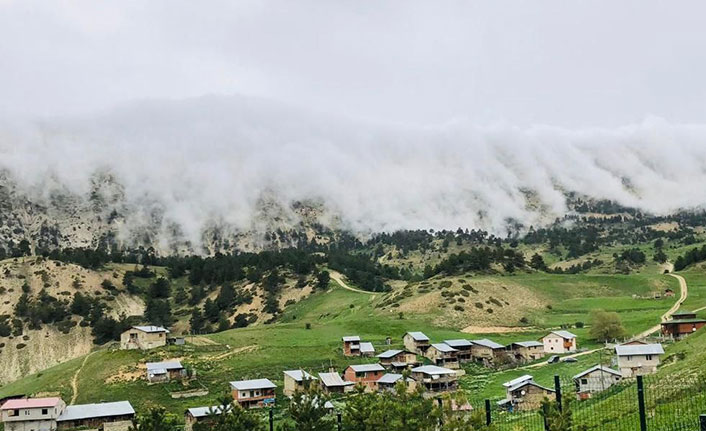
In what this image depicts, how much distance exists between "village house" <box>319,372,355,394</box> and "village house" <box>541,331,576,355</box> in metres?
31.6


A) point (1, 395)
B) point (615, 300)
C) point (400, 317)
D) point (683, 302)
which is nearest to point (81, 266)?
point (1, 395)

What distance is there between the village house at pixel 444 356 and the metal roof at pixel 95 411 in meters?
42.0

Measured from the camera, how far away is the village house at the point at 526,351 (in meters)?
92.2

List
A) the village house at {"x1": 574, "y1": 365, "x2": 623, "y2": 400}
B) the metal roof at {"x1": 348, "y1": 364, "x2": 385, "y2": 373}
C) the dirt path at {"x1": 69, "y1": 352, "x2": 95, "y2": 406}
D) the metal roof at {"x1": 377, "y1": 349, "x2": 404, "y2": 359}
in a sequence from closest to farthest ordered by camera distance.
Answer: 1. the village house at {"x1": 574, "y1": 365, "x2": 623, "y2": 400}
2. the metal roof at {"x1": 348, "y1": 364, "x2": 385, "y2": 373}
3. the dirt path at {"x1": 69, "y1": 352, "x2": 95, "y2": 406}
4. the metal roof at {"x1": 377, "y1": 349, "x2": 404, "y2": 359}

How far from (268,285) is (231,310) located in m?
13.7

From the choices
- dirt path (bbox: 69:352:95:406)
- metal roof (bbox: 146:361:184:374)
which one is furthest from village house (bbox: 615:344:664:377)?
dirt path (bbox: 69:352:95:406)

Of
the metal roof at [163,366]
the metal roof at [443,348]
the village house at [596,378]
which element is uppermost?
the village house at [596,378]

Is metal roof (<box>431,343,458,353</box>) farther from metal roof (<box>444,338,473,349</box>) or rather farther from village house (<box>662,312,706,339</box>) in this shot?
village house (<box>662,312,706,339</box>)

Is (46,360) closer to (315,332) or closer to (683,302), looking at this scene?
(315,332)

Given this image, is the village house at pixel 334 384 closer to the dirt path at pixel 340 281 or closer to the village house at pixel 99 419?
the village house at pixel 99 419

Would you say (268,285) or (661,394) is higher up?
(661,394)

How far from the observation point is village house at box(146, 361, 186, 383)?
8556cm

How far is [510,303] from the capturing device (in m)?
132

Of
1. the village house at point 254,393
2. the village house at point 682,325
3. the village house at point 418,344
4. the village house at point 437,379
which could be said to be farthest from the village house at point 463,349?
the village house at point 254,393
